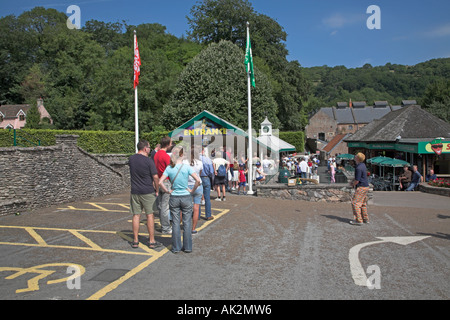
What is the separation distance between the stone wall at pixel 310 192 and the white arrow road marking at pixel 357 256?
5.85m

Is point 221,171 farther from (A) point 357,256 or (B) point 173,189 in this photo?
(A) point 357,256

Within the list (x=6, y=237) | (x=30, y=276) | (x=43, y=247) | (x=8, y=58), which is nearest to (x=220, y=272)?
(x=30, y=276)

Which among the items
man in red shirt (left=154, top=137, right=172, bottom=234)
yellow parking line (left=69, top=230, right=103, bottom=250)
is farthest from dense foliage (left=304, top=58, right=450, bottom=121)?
yellow parking line (left=69, top=230, right=103, bottom=250)

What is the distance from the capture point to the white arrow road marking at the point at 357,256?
553cm

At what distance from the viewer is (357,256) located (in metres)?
6.76

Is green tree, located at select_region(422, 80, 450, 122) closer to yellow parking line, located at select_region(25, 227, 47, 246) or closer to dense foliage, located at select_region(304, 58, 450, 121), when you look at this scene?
dense foliage, located at select_region(304, 58, 450, 121)

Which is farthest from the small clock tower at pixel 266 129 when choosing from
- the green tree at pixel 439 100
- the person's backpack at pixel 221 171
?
the green tree at pixel 439 100

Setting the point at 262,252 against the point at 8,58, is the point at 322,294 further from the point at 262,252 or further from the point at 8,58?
the point at 8,58

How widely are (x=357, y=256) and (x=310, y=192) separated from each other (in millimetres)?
7804

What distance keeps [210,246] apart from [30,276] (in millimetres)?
3174

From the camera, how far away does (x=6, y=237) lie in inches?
322

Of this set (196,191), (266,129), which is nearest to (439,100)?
(266,129)

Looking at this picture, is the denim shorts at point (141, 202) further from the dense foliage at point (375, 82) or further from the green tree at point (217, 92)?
the dense foliage at point (375, 82)

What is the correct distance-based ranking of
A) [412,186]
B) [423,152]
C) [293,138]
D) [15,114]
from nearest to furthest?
[412,186] → [423,152] → [293,138] → [15,114]
